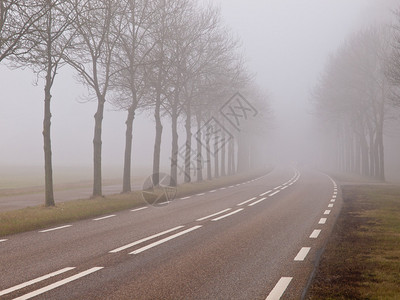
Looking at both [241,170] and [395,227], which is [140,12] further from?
[241,170]

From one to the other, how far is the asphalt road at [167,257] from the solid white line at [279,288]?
1 cm

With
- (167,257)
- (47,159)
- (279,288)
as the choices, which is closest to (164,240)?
(167,257)

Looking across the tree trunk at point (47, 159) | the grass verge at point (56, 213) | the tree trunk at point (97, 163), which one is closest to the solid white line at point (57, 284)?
the grass verge at point (56, 213)

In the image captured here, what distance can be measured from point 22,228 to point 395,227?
31.7 ft

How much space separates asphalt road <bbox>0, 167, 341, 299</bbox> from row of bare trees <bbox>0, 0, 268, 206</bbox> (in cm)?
588

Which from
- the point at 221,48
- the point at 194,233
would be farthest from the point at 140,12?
the point at 194,233

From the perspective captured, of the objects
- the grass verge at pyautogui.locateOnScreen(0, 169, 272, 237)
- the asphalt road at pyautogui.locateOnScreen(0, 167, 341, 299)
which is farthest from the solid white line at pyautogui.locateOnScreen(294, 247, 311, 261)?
the grass verge at pyautogui.locateOnScreen(0, 169, 272, 237)

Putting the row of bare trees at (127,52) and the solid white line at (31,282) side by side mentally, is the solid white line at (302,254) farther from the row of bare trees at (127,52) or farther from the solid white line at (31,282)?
the row of bare trees at (127,52)

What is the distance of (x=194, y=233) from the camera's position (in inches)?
383

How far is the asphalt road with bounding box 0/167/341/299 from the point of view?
5359 millimetres

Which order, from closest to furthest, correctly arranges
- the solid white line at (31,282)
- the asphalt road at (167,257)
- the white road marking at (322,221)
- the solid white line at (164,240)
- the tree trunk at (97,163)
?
→ the solid white line at (31,282), the asphalt road at (167,257), the solid white line at (164,240), the white road marking at (322,221), the tree trunk at (97,163)

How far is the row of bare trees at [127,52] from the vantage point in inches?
554

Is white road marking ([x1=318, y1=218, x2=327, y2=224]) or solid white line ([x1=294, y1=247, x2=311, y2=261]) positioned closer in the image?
solid white line ([x1=294, y1=247, x2=311, y2=261])

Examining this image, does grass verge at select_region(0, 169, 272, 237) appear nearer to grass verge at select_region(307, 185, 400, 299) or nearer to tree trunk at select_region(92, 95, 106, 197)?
tree trunk at select_region(92, 95, 106, 197)
